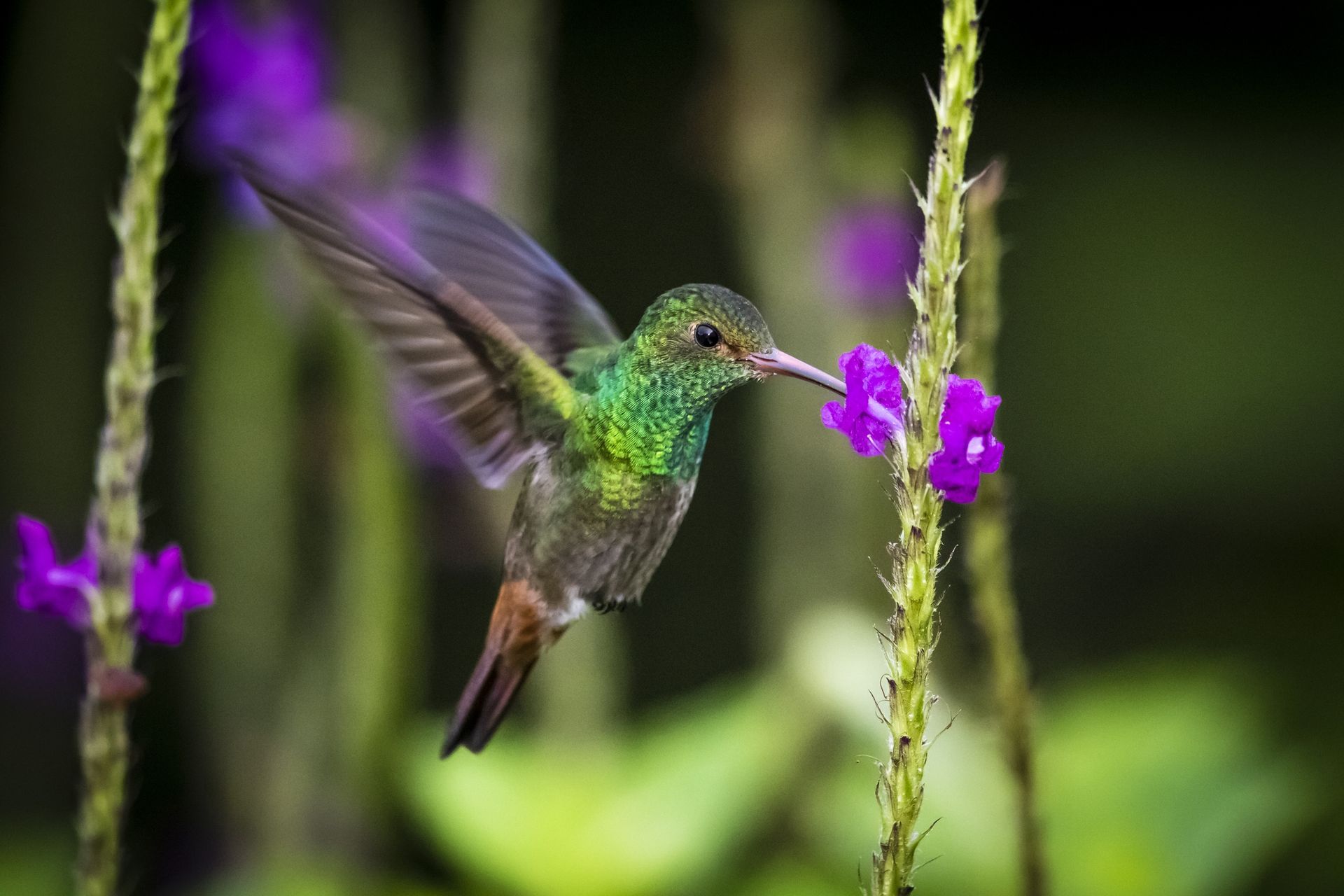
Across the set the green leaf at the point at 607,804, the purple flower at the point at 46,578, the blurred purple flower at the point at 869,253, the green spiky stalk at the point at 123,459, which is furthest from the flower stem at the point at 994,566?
the blurred purple flower at the point at 869,253

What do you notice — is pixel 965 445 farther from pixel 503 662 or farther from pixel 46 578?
pixel 46 578

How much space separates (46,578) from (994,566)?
85cm

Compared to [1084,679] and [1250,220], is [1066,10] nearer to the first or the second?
[1250,220]

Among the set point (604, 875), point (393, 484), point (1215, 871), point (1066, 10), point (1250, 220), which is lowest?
point (604, 875)

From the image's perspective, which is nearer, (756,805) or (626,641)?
(756,805)

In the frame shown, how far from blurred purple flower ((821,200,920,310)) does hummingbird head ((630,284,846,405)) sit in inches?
93.4

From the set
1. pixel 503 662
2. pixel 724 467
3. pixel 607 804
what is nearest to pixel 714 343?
pixel 503 662

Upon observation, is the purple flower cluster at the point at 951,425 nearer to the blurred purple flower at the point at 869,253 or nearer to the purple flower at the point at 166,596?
the purple flower at the point at 166,596

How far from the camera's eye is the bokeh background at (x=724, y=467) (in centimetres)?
251

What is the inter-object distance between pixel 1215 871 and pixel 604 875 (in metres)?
1.17

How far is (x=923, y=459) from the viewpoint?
0.73 metres

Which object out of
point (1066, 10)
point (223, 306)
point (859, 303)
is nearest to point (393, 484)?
point (223, 306)

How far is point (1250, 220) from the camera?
4.55 metres

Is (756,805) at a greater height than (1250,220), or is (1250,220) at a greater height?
(1250,220)
